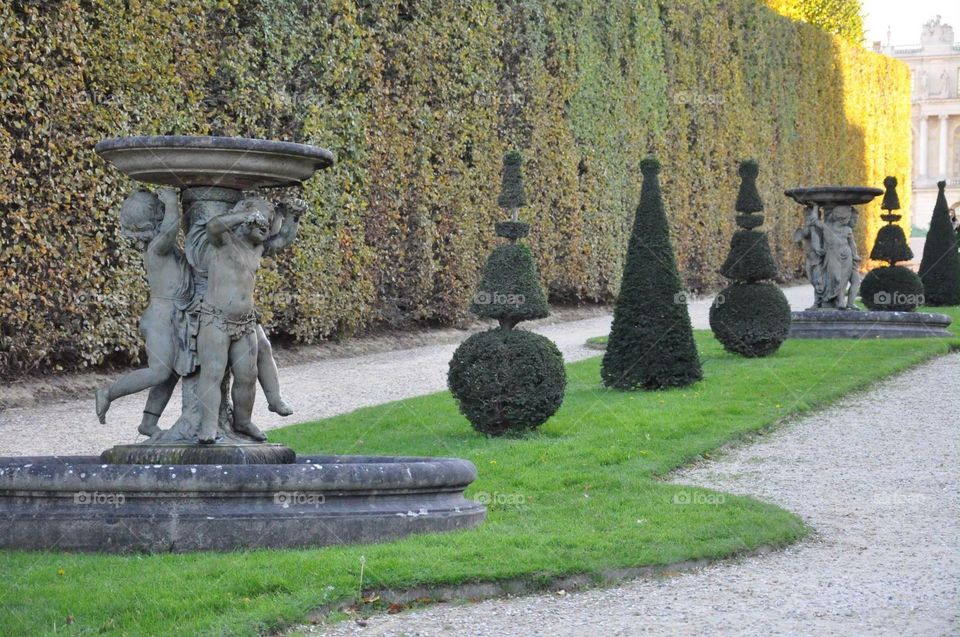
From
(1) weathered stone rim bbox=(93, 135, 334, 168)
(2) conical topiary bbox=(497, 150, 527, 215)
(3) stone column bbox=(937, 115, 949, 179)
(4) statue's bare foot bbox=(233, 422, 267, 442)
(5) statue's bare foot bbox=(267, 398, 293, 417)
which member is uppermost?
(3) stone column bbox=(937, 115, 949, 179)

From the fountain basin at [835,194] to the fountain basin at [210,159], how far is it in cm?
1368

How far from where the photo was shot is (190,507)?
673cm

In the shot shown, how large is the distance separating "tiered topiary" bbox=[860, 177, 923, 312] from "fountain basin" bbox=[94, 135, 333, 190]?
51.0ft

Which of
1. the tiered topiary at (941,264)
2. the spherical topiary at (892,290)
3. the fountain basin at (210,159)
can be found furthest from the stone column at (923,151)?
the fountain basin at (210,159)

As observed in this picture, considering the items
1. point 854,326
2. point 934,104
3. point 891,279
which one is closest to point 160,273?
point 854,326

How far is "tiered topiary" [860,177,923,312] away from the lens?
70.3 feet

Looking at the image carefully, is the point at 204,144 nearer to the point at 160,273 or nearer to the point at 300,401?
the point at 160,273

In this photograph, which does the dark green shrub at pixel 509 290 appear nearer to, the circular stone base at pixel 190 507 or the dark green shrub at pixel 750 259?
the circular stone base at pixel 190 507

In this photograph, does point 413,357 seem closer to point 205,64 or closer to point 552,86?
point 205,64

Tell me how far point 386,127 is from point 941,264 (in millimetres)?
12893

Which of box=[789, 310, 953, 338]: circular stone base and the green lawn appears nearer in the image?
the green lawn

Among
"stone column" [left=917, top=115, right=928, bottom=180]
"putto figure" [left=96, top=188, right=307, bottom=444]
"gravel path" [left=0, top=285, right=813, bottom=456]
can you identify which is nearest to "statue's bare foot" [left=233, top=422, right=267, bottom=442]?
"putto figure" [left=96, top=188, right=307, bottom=444]

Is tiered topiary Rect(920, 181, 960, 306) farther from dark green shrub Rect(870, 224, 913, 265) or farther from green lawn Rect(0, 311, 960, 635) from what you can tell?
green lawn Rect(0, 311, 960, 635)

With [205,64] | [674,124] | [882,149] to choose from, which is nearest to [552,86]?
[674,124]
